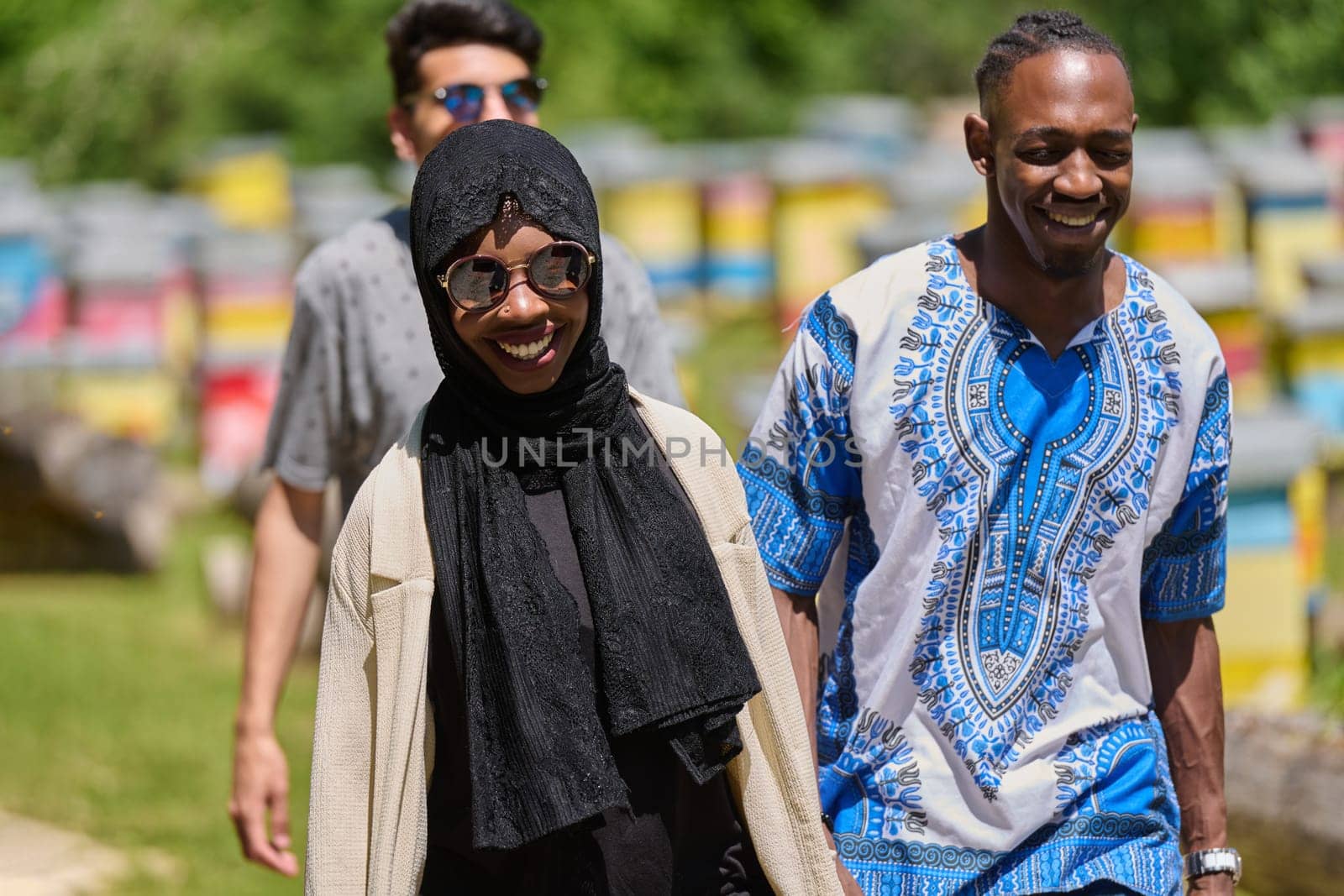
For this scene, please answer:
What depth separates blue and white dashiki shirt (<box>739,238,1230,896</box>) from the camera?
267 centimetres

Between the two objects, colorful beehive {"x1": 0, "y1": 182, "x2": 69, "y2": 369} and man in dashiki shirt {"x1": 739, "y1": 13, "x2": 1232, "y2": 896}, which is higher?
colorful beehive {"x1": 0, "y1": 182, "x2": 69, "y2": 369}

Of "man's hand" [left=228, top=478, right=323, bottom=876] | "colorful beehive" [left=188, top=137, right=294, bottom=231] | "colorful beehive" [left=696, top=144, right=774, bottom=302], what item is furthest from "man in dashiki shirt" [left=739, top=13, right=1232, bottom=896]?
"colorful beehive" [left=188, top=137, right=294, bottom=231]

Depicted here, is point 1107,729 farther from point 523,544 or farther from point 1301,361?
point 1301,361

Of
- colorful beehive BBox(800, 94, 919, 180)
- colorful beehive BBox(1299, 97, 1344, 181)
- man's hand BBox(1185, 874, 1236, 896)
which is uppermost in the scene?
colorful beehive BBox(800, 94, 919, 180)

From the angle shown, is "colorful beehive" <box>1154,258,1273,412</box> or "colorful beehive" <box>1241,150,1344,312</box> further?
"colorful beehive" <box>1241,150,1344,312</box>

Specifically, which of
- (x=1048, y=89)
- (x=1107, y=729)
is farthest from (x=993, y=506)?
(x=1048, y=89)

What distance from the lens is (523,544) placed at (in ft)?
8.05

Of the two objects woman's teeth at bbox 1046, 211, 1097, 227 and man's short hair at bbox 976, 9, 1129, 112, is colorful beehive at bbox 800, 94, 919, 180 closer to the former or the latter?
man's short hair at bbox 976, 9, 1129, 112

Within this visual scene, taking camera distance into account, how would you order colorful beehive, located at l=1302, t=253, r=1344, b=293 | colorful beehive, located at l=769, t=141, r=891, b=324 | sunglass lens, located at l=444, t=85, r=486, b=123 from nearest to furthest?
sunglass lens, located at l=444, t=85, r=486, b=123, colorful beehive, located at l=1302, t=253, r=1344, b=293, colorful beehive, located at l=769, t=141, r=891, b=324

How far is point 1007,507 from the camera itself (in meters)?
2.71

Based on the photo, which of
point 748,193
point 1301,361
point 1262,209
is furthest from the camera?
point 748,193

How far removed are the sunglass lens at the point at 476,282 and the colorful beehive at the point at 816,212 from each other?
475 inches

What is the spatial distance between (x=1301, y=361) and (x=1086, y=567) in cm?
646

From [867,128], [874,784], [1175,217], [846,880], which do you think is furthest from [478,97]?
[867,128]
